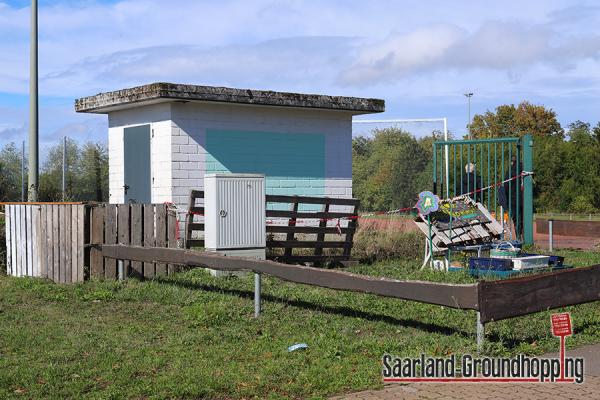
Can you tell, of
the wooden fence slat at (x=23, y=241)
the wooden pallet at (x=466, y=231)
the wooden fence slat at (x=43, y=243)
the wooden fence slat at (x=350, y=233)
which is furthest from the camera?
the wooden fence slat at (x=350, y=233)

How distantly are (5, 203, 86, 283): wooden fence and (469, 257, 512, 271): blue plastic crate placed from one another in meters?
6.26

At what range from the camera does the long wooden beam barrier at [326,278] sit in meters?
8.09

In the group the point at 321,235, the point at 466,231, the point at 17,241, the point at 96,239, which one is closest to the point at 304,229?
the point at 321,235

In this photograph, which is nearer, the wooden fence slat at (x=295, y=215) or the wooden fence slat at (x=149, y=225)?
the wooden fence slat at (x=149, y=225)

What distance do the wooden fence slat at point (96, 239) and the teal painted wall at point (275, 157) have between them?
13.1 feet

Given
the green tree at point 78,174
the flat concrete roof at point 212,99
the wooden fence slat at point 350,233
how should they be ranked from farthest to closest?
the green tree at point 78,174, the flat concrete roof at point 212,99, the wooden fence slat at point 350,233

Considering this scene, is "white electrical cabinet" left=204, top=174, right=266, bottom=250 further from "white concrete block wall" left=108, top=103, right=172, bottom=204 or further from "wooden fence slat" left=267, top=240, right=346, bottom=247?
"white concrete block wall" left=108, top=103, right=172, bottom=204

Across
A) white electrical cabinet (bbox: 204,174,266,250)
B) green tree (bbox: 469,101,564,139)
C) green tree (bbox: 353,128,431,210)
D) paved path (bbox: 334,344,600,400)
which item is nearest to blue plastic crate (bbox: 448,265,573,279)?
white electrical cabinet (bbox: 204,174,266,250)

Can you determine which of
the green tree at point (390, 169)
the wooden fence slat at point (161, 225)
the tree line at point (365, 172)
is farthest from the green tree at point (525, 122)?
the wooden fence slat at point (161, 225)

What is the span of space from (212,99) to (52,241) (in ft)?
15.9

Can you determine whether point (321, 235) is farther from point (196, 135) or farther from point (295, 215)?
point (196, 135)

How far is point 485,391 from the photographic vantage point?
22.4 feet

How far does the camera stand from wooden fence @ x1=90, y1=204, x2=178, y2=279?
1324 centimetres

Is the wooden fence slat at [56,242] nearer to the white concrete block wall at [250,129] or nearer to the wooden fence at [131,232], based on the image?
the wooden fence at [131,232]
